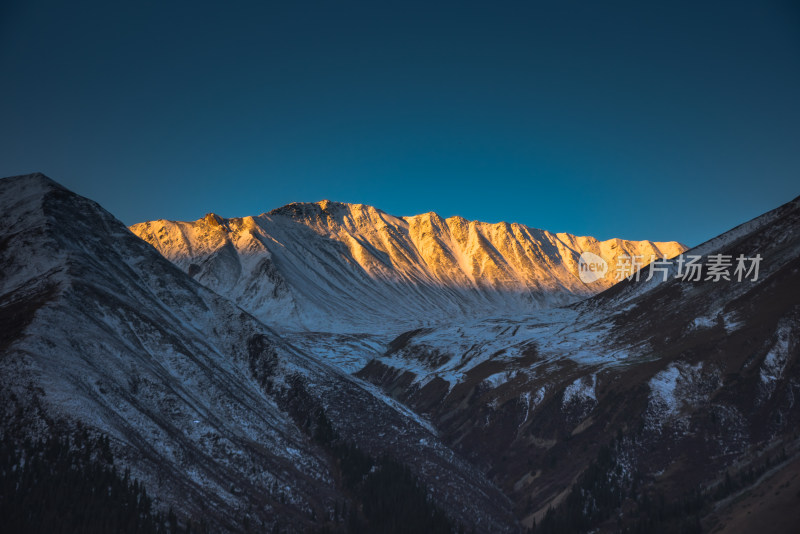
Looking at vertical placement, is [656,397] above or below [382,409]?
below

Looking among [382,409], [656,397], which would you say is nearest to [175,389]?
[382,409]

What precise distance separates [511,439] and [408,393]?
141 feet

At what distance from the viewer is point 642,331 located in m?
135

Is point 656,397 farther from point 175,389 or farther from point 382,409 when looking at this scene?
point 175,389

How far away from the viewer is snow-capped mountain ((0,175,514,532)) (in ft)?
221

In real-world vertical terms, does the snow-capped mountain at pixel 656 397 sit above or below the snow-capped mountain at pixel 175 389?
below

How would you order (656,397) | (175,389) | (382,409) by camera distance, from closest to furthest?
(175,389) < (656,397) < (382,409)

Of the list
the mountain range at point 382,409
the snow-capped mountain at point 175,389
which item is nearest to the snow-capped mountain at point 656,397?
the mountain range at point 382,409

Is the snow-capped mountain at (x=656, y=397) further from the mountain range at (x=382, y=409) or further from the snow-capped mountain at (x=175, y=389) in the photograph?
the snow-capped mountain at (x=175, y=389)

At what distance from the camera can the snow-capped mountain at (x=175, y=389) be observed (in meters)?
67.4

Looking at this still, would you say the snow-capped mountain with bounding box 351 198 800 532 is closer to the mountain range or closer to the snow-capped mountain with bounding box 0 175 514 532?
the mountain range

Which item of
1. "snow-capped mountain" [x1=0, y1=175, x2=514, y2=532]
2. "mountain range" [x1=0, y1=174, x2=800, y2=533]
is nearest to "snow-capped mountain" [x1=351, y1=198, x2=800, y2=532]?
"mountain range" [x1=0, y1=174, x2=800, y2=533]

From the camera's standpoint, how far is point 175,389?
8656 centimetres

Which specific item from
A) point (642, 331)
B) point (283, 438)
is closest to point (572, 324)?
point (642, 331)
